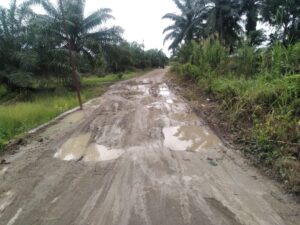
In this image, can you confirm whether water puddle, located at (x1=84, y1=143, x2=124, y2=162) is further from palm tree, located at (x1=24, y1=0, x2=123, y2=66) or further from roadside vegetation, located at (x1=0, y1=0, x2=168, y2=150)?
palm tree, located at (x1=24, y1=0, x2=123, y2=66)

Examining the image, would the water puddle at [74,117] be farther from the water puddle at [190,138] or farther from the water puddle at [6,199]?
the water puddle at [6,199]

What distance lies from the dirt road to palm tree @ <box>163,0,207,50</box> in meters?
22.1

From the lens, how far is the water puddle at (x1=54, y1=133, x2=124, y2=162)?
3.97 meters

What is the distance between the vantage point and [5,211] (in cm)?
270

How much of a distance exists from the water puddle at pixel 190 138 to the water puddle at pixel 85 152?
96 centimetres

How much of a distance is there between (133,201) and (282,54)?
14.2ft

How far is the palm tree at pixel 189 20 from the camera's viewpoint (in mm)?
24922

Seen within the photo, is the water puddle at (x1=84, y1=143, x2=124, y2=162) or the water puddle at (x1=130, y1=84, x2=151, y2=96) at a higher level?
the water puddle at (x1=130, y1=84, x2=151, y2=96)

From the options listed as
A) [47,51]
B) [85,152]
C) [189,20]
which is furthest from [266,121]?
[189,20]

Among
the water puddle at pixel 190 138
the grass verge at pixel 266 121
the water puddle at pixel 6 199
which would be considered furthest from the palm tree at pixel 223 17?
the water puddle at pixel 6 199

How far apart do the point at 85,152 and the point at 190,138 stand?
189cm

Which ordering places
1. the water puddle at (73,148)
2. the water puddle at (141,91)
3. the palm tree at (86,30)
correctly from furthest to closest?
the palm tree at (86,30) → the water puddle at (141,91) → the water puddle at (73,148)

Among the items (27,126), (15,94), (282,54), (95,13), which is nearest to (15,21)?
(15,94)

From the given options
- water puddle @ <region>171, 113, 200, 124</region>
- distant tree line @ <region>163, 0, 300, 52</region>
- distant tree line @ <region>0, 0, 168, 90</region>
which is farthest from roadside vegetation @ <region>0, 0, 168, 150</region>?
distant tree line @ <region>163, 0, 300, 52</region>
